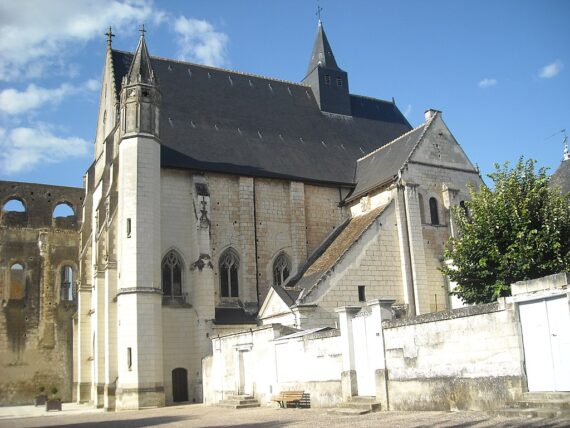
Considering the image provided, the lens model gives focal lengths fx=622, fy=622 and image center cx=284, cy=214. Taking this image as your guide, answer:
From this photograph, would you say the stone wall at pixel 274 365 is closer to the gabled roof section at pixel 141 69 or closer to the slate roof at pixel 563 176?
the gabled roof section at pixel 141 69

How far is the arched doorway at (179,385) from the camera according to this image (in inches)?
903

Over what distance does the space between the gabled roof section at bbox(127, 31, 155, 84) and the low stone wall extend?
1580 cm

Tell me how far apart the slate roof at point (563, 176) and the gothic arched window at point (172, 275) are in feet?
58.1

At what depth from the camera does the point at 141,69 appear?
82.8 feet

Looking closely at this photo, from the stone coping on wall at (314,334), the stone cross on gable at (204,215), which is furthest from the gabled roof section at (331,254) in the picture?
the stone cross on gable at (204,215)

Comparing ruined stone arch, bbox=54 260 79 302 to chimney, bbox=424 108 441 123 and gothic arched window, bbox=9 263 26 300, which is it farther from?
chimney, bbox=424 108 441 123

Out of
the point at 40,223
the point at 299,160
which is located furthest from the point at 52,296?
the point at 299,160

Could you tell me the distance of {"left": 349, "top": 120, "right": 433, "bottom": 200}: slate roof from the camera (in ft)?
86.8

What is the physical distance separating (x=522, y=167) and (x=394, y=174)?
21.2 feet

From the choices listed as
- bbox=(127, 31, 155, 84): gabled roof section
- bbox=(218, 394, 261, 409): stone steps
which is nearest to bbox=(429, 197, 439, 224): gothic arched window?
bbox=(218, 394, 261, 409): stone steps

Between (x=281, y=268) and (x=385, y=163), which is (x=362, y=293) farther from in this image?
(x=385, y=163)

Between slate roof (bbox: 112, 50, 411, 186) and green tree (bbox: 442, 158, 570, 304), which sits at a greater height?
slate roof (bbox: 112, 50, 411, 186)

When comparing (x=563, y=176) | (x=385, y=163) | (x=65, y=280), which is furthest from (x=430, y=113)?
(x=65, y=280)

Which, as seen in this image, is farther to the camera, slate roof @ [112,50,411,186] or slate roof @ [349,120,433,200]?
slate roof @ [112,50,411,186]
